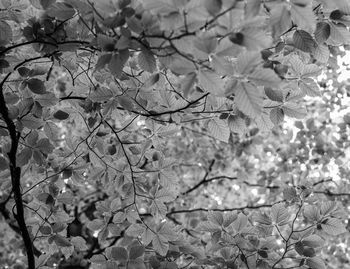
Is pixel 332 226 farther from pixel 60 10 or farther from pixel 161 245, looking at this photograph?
pixel 60 10

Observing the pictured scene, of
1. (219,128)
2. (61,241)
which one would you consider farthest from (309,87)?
(61,241)

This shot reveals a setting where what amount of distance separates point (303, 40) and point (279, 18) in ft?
1.52

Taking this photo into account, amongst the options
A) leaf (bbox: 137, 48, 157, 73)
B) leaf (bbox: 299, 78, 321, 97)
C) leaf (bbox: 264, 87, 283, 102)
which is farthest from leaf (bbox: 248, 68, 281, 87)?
leaf (bbox: 299, 78, 321, 97)

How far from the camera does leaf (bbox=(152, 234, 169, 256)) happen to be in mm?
2178

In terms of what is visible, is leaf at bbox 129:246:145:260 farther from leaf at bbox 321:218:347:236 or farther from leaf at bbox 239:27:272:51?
leaf at bbox 239:27:272:51

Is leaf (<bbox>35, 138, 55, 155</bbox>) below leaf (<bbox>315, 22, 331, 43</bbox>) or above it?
above

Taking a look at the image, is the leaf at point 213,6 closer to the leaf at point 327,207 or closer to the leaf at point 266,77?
the leaf at point 266,77

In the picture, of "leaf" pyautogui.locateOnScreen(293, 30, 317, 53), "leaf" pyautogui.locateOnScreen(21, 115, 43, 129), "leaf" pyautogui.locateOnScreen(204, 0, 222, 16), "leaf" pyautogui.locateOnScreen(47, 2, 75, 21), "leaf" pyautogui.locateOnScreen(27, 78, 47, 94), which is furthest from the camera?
"leaf" pyautogui.locateOnScreen(21, 115, 43, 129)

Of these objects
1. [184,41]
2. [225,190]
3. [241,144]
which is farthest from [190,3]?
[225,190]

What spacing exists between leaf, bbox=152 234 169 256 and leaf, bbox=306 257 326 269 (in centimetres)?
79

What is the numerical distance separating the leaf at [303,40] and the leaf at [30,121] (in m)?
1.34

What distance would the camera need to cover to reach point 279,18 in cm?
126

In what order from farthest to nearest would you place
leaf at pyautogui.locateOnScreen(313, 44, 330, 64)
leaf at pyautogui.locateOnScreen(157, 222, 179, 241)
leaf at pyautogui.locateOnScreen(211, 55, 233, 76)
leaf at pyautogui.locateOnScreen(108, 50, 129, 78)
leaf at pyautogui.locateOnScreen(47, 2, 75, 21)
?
leaf at pyautogui.locateOnScreen(157, 222, 179, 241)
leaf at pyautogui.locateOnScreen(313, 44, 330, 64)
leaf at pyautogui.locateOnScreen(47, 2, 75, 21)
leaf at pyautogui.locateOnScreen(108, 50, 129, 78)
leaf at pyautogui.locateOnScreen(211, 55, 233, 76)

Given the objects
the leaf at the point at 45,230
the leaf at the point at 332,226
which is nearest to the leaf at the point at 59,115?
the leaf at the point at 45,230
